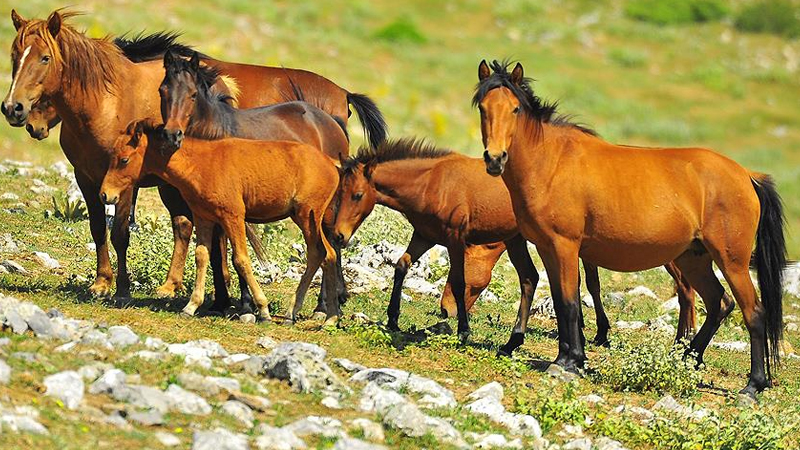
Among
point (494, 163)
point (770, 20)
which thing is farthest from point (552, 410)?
point (770, 20)

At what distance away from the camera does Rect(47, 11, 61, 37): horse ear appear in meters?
11.0

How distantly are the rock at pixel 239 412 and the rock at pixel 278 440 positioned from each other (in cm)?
15

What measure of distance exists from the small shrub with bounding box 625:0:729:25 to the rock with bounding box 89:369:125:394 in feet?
147

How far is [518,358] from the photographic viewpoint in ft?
35.8

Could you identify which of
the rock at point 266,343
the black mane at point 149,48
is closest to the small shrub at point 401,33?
the black mane at point 149,48

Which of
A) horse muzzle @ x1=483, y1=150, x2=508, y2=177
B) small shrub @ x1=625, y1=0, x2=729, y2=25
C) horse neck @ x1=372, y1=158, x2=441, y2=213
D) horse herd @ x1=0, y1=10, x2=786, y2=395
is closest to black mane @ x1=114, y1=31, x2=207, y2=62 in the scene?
horse herd @ x1=0, y1=10, x2=786, y2=395

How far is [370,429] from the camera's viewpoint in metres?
→ 8.02

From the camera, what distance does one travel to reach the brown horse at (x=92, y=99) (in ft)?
35.9

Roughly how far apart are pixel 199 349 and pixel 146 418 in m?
1.57

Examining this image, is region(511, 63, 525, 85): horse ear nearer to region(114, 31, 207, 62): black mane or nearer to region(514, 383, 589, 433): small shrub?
region(514, 383, 589, 433): small shrub

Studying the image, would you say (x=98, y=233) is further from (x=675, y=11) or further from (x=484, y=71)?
(x=675, y=11)

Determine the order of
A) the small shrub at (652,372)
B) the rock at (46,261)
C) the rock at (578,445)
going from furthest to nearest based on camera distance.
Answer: the rock at (46,261), the small shrub at (652,372), the rock at (578,445)

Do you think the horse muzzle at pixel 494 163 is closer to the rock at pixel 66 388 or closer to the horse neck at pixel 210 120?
the horse neck at pixel 210 120

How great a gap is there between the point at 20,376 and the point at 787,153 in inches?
1283
